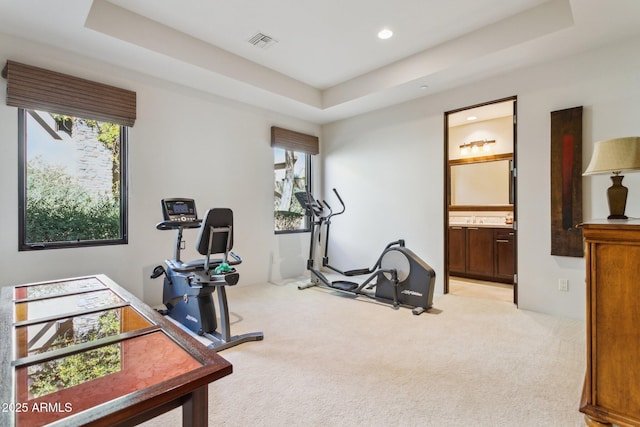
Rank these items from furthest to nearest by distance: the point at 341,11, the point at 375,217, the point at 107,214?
1. the point at 375,217
2. the point at 107,214
3. the point at 341,11

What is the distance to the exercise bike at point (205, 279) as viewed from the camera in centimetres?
262

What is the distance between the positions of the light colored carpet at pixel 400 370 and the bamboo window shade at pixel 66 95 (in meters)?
2.53

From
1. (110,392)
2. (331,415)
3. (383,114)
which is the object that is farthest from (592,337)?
(383,114)

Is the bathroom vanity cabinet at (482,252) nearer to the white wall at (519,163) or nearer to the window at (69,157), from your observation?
the white wall at (519,163)

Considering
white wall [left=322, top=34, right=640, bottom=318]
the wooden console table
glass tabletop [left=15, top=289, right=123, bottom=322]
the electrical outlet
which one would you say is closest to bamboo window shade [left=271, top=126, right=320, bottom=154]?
white wall [left=322, top=34, right=640, bottom=318]

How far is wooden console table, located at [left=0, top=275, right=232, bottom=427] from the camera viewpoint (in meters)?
0.77

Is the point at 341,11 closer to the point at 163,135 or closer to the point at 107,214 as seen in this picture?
the point at 163,135

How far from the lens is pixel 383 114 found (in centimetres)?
480

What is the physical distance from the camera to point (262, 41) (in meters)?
3.43

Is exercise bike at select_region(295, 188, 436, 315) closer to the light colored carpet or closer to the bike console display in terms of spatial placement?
the light colored carpet

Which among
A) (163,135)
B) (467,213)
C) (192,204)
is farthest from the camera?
(467,213)

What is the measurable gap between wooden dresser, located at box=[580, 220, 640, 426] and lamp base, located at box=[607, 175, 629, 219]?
1084 millimetres

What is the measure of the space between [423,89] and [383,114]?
0.83 metres

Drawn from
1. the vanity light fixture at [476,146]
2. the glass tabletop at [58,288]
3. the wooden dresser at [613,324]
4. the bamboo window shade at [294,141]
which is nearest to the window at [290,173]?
the bamboo window shade at [294,141]
